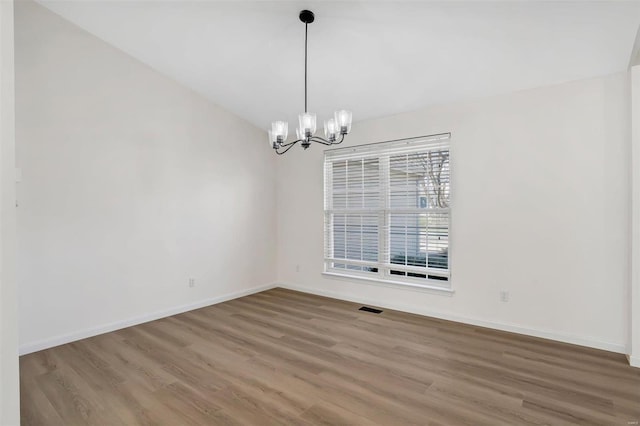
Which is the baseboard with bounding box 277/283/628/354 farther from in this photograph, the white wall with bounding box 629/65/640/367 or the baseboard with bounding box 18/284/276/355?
the baseboard with bounding box 18/284/276/355

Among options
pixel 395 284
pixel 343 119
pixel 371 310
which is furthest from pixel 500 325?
pixel 343 119

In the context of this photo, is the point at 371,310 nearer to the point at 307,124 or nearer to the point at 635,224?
the point at 307,124

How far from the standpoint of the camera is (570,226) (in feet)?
10.2

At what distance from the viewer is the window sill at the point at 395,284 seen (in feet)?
12.7

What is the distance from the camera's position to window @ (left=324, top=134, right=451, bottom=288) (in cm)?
394

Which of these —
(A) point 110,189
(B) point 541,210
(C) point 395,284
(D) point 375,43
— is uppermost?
(D) point 375,43

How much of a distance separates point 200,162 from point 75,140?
4.63ft

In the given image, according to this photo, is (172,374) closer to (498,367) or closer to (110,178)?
(110,178)

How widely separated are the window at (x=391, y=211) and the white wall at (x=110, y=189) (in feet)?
5.15

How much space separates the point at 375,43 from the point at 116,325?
4030mm

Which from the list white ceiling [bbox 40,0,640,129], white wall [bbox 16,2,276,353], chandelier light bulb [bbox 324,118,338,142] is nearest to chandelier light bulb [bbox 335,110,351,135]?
chandelier light bulb [bbox 324,118,338,142]

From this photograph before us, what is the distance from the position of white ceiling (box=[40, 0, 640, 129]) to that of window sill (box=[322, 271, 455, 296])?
7.40 ft

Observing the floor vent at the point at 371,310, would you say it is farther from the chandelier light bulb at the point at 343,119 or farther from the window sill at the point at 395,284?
the chandelier light bulb at the point at 343,119

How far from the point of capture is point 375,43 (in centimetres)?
296
